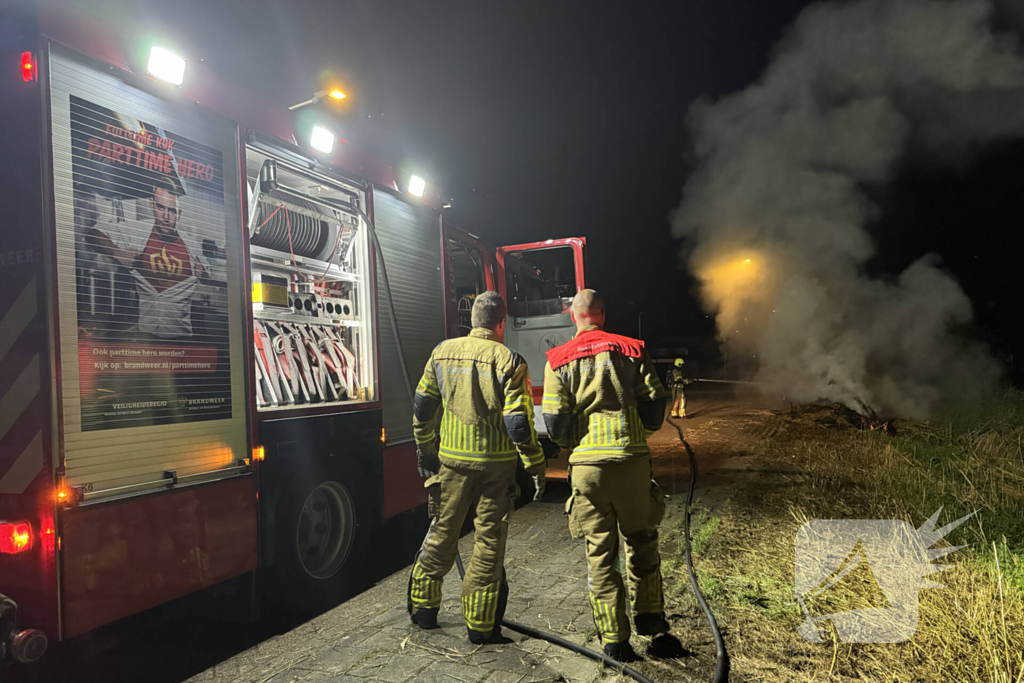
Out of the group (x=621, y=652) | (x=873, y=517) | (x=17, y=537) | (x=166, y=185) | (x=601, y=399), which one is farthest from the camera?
(x=873, y=517)

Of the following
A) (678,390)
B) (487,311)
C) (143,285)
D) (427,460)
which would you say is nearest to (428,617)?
(427,460)

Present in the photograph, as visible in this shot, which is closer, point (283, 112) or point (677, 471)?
point (283, 112)

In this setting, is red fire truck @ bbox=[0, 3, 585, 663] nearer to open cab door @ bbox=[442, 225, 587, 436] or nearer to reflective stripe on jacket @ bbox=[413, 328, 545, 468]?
reflective stripe on jacket @ bbox=[413, 328, 545, 468]

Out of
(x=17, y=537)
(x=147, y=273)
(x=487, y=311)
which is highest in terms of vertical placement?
(x=147, y=273)

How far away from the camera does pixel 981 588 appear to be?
3.11 metres

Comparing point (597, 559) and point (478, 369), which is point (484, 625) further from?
point (478, 369)

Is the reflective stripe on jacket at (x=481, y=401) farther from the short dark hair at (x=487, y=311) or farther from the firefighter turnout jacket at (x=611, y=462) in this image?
the firefighter turnout jacket at (x=611, y=462)

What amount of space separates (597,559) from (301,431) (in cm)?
199

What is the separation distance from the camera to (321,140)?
4238 mm

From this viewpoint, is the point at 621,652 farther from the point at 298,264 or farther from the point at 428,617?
the point at 298,264

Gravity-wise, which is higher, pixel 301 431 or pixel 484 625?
pixel 301 431

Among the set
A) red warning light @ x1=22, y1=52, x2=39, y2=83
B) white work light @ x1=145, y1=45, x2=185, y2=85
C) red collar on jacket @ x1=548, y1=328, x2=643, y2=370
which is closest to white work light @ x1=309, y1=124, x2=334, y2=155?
white work light @ x1=145, y1=45, x2=185, y2=85

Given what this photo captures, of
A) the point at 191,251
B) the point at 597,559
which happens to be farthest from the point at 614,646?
the point at 191,251

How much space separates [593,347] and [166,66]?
2.52 meters
